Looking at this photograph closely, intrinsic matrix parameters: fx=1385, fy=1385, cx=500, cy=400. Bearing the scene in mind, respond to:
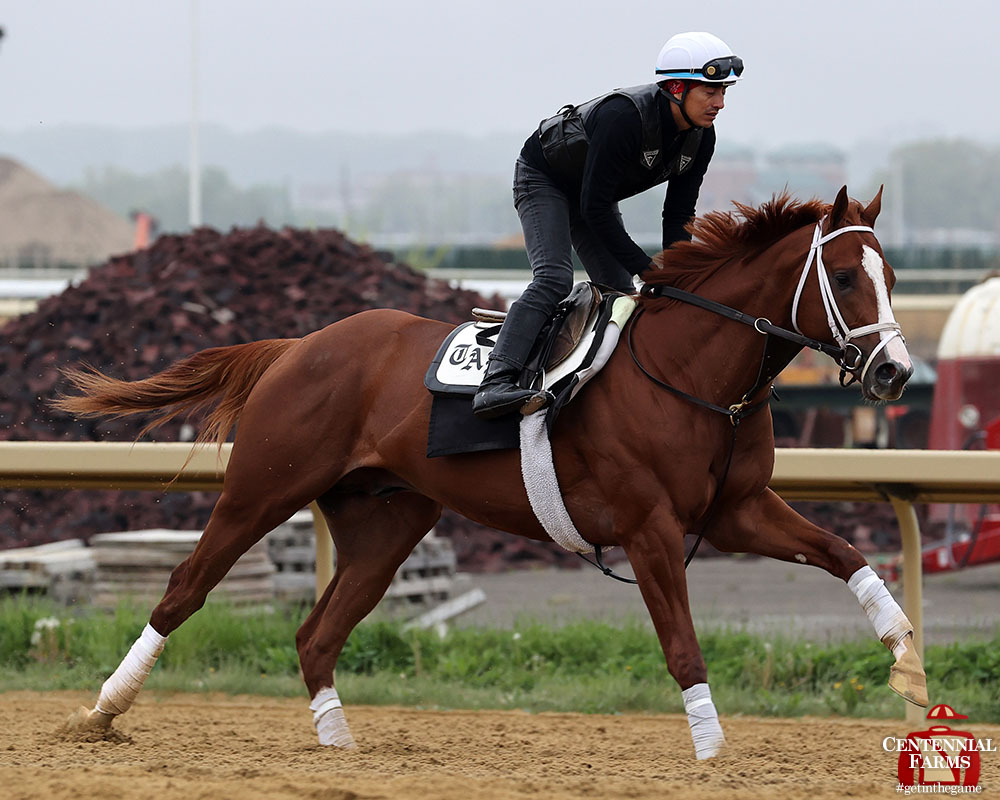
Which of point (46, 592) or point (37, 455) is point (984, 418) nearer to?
point (46, 592)

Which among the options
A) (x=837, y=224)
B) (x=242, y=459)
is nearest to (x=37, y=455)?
(x=242, y=459)

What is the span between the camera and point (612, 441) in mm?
4984

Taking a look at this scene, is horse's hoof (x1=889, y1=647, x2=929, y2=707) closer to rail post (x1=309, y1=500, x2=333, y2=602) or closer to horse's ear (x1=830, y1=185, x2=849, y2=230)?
horse's ear (x1=830, y1=185, x2=849, y2=230)

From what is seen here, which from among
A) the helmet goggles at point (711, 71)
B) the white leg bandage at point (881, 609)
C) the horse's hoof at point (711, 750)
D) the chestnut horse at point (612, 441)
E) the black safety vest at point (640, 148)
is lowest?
the horse's hoof at point (711, 750)

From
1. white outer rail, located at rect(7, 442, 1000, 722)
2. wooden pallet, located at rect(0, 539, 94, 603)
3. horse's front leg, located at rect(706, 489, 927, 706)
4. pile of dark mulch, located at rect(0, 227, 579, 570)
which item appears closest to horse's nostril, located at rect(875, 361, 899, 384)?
horse's front leg, located at rect(706, 489, 927, 706)

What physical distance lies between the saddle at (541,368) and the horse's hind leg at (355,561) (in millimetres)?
662

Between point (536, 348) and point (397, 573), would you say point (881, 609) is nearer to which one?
point (536, 348)

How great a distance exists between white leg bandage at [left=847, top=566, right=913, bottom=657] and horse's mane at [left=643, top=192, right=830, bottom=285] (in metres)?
1.23

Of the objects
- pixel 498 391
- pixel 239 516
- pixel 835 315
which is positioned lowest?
pixel 239 516

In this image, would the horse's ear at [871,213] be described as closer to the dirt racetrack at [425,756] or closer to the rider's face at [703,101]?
the rider's face at [703,101]

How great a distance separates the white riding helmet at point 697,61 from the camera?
5.01 m

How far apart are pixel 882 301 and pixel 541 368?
4.16ft

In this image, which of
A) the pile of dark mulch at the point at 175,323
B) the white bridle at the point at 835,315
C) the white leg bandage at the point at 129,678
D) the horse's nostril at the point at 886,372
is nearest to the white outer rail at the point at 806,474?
the white leg bandage at the point at 129,678

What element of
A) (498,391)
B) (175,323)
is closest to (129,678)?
(498,391)
